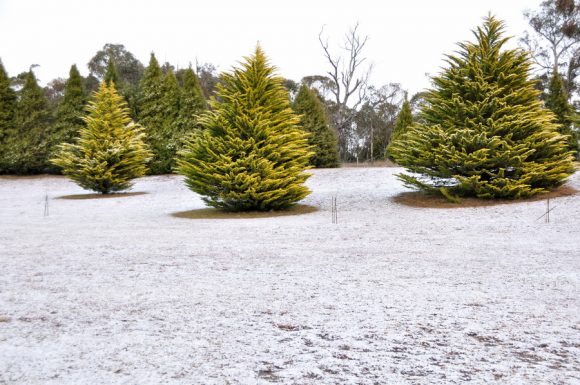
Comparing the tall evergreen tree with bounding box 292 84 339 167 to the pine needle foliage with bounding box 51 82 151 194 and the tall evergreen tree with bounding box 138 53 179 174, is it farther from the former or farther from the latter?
the pine needle foliage with bounding box 51 82 151 194

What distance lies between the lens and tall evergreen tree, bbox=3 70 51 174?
28578 millimetres

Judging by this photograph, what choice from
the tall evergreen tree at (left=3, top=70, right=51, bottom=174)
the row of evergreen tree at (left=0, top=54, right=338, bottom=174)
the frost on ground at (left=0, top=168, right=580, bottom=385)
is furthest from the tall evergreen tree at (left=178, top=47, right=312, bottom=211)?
the tall evergreen tree at (left=3, top=70, right=51, bottom=174)

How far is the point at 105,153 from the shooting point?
2008 cm

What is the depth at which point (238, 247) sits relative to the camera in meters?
7.52

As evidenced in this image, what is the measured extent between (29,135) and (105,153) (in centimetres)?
1276

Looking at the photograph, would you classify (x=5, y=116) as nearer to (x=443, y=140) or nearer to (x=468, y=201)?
(x=443, y=140)

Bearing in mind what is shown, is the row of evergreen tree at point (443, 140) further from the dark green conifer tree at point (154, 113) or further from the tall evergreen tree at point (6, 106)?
the tall evergreen tree at point (6, 106)

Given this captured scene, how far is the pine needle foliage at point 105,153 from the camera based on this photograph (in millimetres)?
20250

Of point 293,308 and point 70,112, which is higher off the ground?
point 70,112

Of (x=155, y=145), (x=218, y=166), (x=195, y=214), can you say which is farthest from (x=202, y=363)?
(x=155, y=145)

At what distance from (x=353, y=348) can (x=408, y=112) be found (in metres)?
25.7

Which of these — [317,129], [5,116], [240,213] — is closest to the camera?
[240,213]

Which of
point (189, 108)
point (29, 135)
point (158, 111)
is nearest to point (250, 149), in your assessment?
point (189, 108)

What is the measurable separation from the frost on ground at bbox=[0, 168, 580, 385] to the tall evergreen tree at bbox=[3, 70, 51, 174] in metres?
22.5
